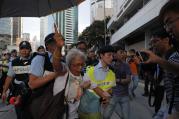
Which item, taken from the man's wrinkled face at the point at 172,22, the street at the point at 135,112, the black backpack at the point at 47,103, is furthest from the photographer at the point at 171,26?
the street at the point at 135,112

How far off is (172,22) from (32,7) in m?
3.11

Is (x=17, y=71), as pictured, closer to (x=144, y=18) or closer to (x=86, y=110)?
(x=86, y=110)

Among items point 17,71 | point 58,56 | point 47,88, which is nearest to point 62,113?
point 47,88

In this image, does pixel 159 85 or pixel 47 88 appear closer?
pixel 47 88

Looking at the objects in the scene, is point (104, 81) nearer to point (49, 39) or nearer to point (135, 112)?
point (49, 39)

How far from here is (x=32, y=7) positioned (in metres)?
5.49

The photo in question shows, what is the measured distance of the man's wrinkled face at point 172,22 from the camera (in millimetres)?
2701

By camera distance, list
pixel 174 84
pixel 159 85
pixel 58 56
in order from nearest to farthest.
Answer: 1. pixel 174 84
2. pixel 58 56
3. pixel 159 85

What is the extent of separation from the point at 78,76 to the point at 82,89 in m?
0.15

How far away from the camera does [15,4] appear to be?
17.6ft

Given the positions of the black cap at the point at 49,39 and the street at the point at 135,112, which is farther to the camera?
the street at the point at 135,112

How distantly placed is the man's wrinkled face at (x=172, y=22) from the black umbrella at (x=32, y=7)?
102 inches

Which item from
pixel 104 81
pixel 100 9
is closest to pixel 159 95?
pixel 104 81

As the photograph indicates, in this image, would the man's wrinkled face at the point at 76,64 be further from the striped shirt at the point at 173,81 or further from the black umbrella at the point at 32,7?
the striped shirt at the point at 173,81
